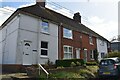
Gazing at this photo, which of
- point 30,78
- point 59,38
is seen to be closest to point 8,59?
point 59,38

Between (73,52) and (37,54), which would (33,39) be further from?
(73,52)

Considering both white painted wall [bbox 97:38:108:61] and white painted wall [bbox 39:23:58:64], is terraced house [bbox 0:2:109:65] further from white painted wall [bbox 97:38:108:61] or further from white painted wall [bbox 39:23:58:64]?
white painted wall [bbox 97:38:108:61]

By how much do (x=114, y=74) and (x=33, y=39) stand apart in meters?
9.20

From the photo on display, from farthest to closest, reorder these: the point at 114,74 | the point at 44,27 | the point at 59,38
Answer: the point at 59,38 < the point at 44,27 < the point at 114,74

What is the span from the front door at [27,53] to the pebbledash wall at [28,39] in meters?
0.15

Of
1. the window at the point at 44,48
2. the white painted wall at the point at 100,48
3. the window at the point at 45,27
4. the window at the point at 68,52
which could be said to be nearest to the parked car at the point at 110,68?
the window at the point at 44,48

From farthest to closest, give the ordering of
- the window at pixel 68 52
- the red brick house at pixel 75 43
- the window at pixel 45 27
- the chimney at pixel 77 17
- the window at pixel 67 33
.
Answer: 1. the chimney at pixel 77 17
2. the window at pixel 67 33
3. the window at pixel 68 52
4. the red brick house at pixel 75 43
5. the window at pixel 45 27

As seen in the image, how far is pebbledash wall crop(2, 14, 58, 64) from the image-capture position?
1962cm

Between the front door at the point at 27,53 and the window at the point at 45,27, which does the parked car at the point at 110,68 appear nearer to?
the front door at the point at 27,53

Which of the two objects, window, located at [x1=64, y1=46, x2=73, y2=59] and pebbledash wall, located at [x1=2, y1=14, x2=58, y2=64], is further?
window, located at [x1=64, y1=46, x2=73, y2=59]

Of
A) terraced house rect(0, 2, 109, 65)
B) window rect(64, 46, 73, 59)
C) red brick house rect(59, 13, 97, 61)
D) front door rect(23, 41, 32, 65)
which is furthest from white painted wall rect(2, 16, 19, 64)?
window rect(64, 46, 73, 59)

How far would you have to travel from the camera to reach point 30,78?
1377cm

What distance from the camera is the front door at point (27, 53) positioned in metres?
19.9

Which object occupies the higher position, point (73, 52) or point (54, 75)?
point (73, 52)
